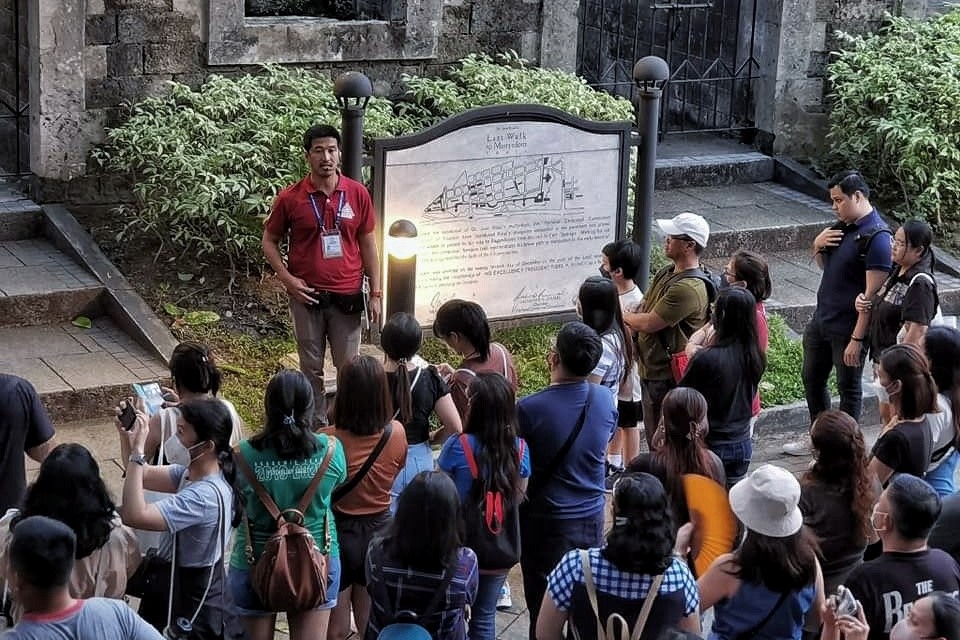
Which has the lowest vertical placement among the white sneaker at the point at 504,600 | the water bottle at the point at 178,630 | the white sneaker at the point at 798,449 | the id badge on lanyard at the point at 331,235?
the white sneaker at the point at 504,600

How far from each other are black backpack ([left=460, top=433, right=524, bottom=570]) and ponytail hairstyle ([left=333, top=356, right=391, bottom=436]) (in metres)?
0.32

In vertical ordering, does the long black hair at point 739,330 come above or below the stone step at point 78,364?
above

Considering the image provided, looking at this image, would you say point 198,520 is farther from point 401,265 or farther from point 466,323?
point 401,265

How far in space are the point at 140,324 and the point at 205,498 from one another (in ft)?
14.0

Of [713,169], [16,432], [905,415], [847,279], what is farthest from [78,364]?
[713,169]

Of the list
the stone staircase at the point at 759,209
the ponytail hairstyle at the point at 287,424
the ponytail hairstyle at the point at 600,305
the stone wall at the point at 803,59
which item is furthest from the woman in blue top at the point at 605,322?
the stone wall at the point at 803,59

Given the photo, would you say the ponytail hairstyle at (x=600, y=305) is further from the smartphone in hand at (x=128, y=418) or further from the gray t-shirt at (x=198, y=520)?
the smartphone in hand at (x=128, y=418)

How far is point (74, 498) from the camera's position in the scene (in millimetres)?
4422

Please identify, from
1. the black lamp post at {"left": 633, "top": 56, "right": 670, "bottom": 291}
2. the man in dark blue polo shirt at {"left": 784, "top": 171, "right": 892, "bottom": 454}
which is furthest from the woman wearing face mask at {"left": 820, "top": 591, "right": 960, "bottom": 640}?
the black lamp post at {"left": 633, "top": 56, "right": 670, "bottom": 291}

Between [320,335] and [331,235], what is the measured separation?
23.1 inches

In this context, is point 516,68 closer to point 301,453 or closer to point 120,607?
point 301,453

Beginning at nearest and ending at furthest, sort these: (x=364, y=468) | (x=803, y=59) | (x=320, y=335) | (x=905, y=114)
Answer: (x=364, y=468), (x=320, y=335), (x=905, y=114), (x=803, y=59)

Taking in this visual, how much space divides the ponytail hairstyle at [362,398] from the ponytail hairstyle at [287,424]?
10.3 inches

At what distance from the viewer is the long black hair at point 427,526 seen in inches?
175
